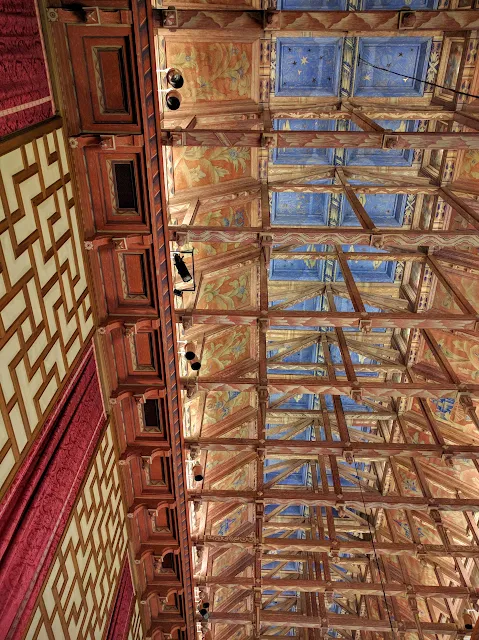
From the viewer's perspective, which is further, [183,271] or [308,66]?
[308,66]

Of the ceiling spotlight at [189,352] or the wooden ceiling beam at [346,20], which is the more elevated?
the wooden ceiling beam at [346,20]

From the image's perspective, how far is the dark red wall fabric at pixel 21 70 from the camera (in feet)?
12.8

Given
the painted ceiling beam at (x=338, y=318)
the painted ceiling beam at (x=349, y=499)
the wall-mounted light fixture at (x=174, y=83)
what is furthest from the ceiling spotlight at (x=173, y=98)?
the painted ceiling beam at (x=349, y=499)

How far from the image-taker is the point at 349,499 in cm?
959

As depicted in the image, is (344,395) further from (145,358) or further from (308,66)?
(308,66)

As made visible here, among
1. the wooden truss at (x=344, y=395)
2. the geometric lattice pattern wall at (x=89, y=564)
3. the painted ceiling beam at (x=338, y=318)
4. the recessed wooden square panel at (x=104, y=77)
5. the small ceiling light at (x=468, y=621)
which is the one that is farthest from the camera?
the small ceiling light at (x=468, y=621)

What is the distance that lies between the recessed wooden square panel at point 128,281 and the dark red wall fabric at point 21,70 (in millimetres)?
1856

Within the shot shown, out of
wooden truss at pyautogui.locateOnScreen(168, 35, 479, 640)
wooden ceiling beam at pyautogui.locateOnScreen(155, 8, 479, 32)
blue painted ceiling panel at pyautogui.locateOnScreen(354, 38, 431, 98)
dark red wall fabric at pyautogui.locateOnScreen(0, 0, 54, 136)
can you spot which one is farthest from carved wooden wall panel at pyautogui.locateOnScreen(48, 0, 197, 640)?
blue painted ceiling panel at pyautogui.locateOnScreen(354, 38, 431, 98)

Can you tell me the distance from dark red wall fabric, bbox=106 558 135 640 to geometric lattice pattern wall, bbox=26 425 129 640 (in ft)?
1.09

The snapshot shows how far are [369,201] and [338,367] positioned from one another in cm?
409

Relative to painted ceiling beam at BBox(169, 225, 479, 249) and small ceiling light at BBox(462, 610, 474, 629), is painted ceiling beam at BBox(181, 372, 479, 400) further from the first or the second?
small ceiling light at BBox(462, 610, 474, 629)

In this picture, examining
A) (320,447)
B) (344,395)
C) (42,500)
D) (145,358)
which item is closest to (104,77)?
(145,358)

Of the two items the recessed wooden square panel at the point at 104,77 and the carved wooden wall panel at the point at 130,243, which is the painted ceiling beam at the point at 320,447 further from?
the recessed wooden square panel at the point at 104,77

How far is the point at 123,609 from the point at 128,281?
5.36 metres
